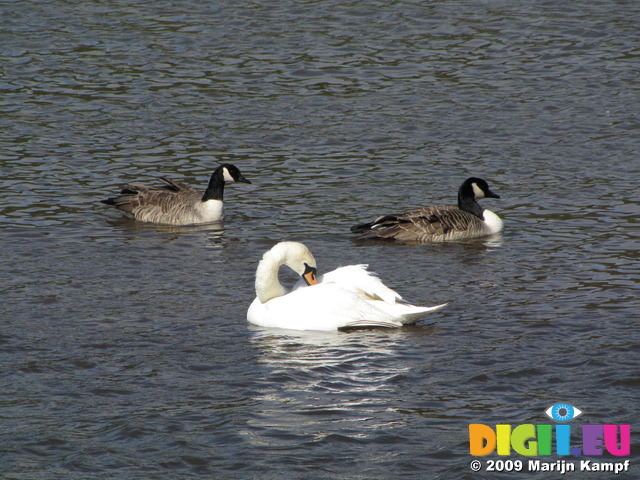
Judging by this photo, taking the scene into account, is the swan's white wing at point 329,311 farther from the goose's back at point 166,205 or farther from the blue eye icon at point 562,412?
the goose's back at point 166,205

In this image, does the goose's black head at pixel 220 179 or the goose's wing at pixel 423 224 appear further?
the goose's black head at pixel 220 179

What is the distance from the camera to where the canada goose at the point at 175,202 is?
15016 mm

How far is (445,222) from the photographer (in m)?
14.4

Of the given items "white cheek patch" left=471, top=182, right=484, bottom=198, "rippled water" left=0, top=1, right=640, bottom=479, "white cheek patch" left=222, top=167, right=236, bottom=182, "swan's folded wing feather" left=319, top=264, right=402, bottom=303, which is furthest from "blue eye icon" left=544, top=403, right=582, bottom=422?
"white cheek patch" left=222, top=167, right=236, bottom=182

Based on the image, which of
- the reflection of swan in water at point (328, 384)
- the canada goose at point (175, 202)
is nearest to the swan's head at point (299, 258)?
the reflection of swan in water at point (328, 384)

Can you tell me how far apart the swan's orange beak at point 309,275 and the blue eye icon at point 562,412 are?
3.35m

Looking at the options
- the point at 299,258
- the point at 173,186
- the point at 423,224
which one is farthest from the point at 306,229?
the point at 299,258

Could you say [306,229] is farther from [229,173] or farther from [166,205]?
[166,205]

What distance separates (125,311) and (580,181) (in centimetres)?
779

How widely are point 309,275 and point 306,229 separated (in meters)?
3.32

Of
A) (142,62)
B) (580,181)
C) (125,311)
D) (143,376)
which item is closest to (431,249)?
(580,181)

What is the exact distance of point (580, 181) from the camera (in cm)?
1594

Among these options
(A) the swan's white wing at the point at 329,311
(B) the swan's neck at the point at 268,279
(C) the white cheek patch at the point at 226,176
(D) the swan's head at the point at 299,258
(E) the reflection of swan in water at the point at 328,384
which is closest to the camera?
(E) the reflection of swan in water at the point at 328,384

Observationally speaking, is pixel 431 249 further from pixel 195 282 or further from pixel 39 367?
pixel 39 367
